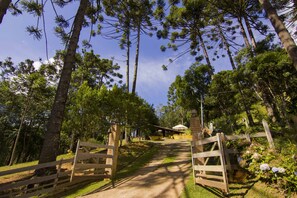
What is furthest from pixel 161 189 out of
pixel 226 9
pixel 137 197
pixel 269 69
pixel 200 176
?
pixel 226 9

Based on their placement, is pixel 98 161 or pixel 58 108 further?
pixel 98 161

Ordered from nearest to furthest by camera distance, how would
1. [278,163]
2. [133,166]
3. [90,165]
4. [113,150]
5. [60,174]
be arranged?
1. [278,163]
2. [60,174]
3. [90,165]
4. [113,150]
5. [133,166]

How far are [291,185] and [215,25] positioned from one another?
1523cm

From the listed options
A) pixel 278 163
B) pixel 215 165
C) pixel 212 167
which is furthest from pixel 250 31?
pixel 212 167

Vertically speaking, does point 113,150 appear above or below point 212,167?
above

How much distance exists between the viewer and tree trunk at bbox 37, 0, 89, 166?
512cm

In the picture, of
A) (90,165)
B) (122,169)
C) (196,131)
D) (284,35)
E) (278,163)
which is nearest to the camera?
(278,163)

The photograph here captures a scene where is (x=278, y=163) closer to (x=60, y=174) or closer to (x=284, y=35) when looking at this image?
(x=284, y=35)

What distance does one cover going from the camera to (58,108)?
555 centimetres

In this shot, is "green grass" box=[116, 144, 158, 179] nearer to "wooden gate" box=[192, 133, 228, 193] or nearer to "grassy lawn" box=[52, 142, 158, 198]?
"grassy lawn" box=[52, 142, 158, 198]

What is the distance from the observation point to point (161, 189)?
4785mm

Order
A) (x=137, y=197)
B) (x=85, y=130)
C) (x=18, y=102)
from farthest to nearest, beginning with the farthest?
(x=18, y=102)
(x=85, y=130)
(x=137, y=197)

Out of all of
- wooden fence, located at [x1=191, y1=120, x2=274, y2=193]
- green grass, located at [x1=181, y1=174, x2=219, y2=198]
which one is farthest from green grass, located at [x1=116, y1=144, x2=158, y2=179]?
wooden fence, located at [x1=191, y1=120, x2=274, y2=193]

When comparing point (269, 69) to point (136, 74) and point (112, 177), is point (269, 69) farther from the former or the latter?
point (136, 74)
